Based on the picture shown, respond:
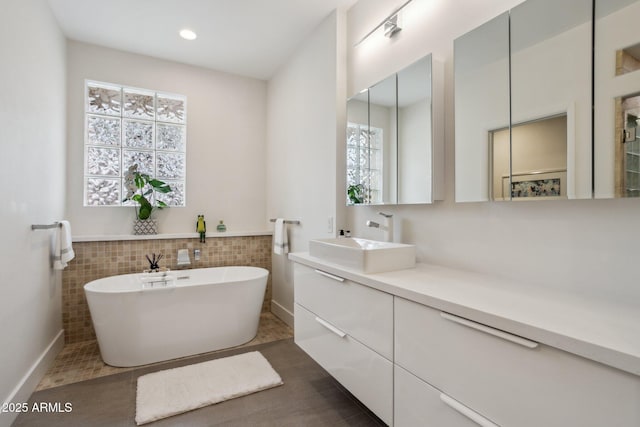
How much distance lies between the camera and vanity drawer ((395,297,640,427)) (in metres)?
0.73

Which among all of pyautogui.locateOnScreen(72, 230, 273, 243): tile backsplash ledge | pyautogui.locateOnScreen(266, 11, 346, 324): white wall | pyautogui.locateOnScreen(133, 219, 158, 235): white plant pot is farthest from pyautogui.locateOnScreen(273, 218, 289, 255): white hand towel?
pyautogui.locateOnScreen(133, 219, 158, 235): white plant pot

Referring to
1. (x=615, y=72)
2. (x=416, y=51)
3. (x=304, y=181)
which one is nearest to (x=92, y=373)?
(x=304, y=181)

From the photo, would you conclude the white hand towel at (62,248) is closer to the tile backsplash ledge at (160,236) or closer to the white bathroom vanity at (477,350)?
the tile backsplash ledge at (160,236)

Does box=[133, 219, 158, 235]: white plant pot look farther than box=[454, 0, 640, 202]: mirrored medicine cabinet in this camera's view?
Yes

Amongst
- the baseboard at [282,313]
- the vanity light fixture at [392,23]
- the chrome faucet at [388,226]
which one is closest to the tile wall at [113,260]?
the baseboard at [282,313]

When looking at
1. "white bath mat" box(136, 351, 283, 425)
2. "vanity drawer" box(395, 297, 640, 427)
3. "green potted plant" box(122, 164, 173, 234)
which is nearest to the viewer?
"vanity drawer" box(395, 297, 640, 427)

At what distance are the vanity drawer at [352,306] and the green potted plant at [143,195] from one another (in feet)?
6.60

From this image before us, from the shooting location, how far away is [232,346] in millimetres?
2807

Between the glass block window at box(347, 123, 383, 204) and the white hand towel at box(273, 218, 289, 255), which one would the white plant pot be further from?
the glass block window at box(347, 123, 383, 204)

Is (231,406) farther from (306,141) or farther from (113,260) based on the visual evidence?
(306,141)

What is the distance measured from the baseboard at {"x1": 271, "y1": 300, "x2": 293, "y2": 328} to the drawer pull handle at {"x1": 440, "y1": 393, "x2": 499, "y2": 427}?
7.72 feet

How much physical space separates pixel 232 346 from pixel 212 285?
600 mm

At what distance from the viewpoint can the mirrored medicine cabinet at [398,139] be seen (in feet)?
5.76

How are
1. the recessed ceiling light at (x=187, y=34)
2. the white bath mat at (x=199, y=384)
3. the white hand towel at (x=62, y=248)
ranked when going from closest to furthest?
the white bath mat at (x=199, y=384) < the white hand towel at (x=62, y=248) < the recessed ceiling light at (x=187, y=34)
